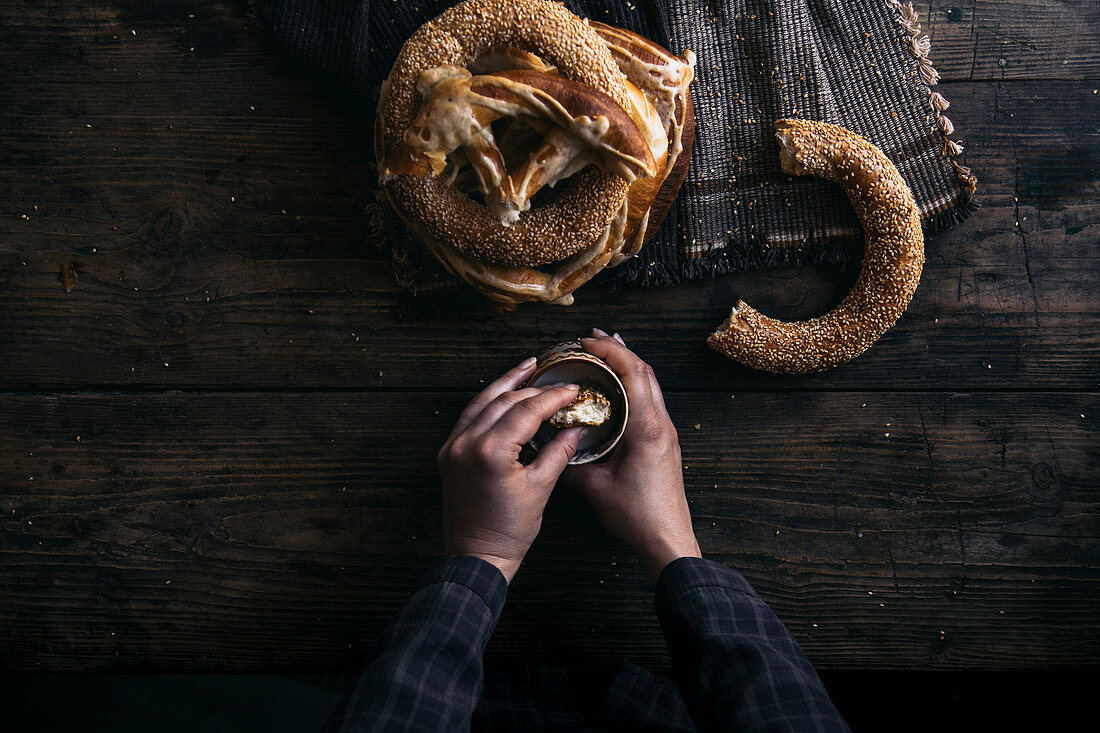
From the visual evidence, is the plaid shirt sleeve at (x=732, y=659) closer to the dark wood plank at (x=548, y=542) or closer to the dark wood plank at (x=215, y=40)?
the dark wood plank at (x=548, y=542)

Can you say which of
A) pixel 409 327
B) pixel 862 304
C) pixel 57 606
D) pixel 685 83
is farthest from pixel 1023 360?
pixel 57 606

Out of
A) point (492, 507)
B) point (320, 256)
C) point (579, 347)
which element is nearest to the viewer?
point (492, 507)

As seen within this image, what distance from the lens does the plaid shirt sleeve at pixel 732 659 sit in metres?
0.79

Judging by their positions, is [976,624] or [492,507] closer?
[492,507]

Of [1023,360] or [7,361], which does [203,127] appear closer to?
[7,361]

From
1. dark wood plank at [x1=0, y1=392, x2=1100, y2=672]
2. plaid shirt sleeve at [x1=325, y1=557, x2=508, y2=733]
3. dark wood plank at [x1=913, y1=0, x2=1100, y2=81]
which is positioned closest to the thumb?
plaid shirt sleeve at [x1=325, y1=557, x2=508, y2=733]

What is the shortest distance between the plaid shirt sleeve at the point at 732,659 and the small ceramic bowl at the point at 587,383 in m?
0.23

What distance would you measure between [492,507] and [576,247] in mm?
412

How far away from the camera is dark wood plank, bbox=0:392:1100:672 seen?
113 centimetres

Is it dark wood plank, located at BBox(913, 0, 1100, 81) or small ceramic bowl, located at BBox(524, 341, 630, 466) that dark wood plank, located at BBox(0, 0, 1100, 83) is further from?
small ceramic bowl, located at BBox(524, 341, 630, 466)

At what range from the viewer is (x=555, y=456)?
0.92 meters

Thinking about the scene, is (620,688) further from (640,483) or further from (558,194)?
(558,194)

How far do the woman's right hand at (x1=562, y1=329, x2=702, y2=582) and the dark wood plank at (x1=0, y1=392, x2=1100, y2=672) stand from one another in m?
0.11

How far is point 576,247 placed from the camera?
37.4 inches
